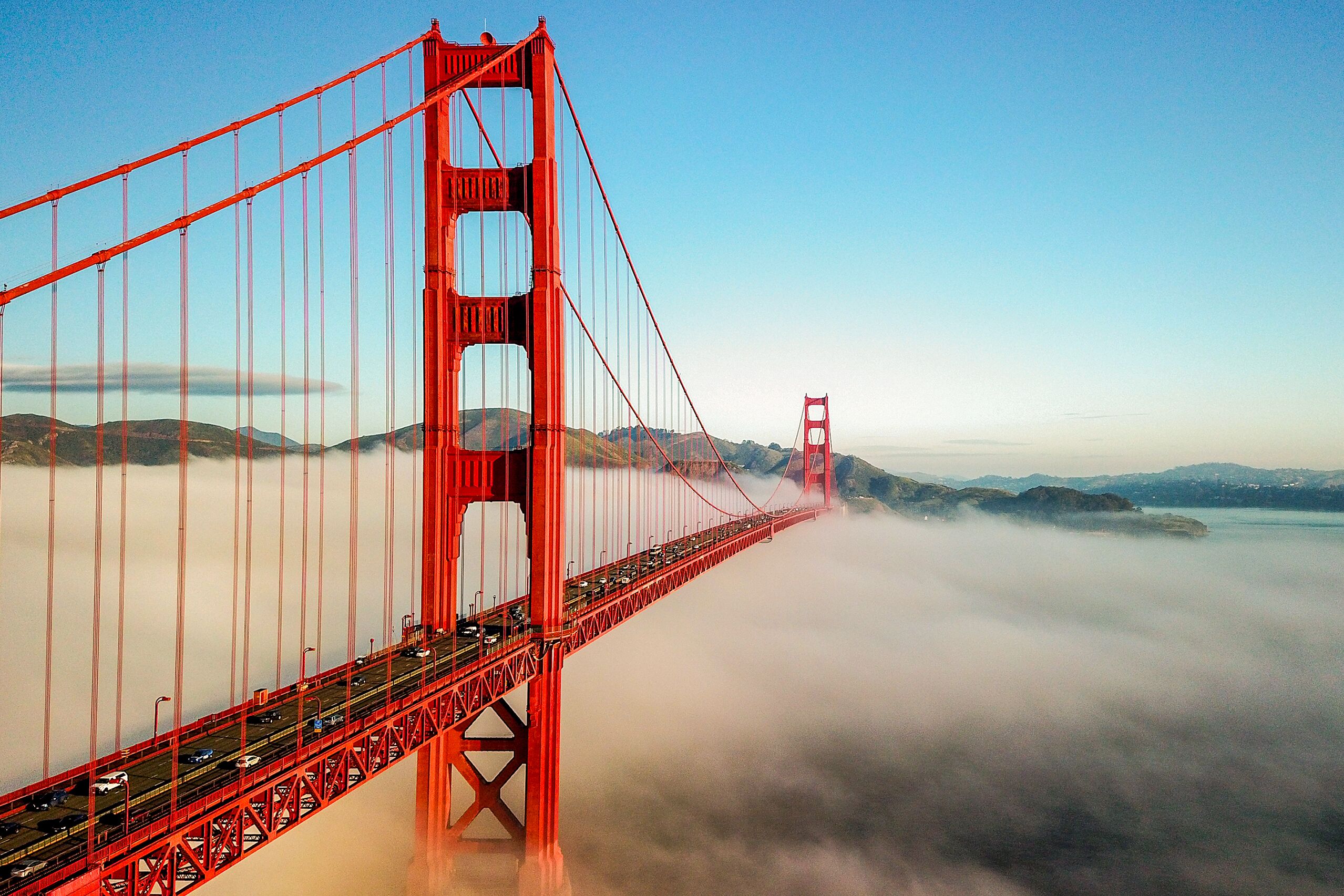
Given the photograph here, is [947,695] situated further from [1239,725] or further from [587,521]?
[587,521]

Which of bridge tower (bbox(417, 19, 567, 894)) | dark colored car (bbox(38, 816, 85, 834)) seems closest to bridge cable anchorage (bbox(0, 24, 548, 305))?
bridge tower (bbox(417, 19, 567, 894))

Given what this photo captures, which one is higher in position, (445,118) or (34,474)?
(445,118)

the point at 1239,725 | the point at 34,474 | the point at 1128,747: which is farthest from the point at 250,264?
the point at 1239,725

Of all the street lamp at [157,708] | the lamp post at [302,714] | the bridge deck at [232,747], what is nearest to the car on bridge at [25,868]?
the bridge deck at [232,747]

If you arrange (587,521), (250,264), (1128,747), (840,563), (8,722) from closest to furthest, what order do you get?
(250,264) < (8,722) < (1128,747) < (587,521) < (840,563)

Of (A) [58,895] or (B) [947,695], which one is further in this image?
(B) [947,695]

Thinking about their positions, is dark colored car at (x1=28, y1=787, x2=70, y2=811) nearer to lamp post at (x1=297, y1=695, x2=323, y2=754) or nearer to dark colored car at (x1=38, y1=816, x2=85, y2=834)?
dark colored car at (x1=38, y1=816, x2=85, y2=834)

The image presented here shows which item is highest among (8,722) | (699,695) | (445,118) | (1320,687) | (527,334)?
(445,118)
